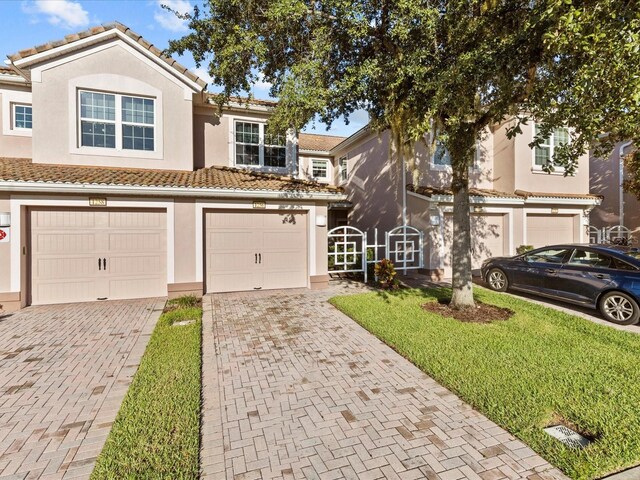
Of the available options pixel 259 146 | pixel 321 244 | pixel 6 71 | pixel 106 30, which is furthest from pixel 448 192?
pixel 6 71

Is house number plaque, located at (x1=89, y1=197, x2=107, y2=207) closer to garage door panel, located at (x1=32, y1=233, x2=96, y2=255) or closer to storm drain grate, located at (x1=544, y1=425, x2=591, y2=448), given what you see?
garage door panel, located at (x1=32, y1=233, x2=96, y2=255)

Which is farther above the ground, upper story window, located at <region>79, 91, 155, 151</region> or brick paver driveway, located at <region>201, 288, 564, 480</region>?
upper story window, located at <region>79, 91, 155, 151</region>

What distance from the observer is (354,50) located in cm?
770

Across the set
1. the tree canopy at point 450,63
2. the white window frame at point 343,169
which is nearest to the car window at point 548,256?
the tree canopy at point 450,63

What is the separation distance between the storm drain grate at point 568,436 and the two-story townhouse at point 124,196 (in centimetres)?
772

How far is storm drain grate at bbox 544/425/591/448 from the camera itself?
3.20 meters

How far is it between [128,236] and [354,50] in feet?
25.7

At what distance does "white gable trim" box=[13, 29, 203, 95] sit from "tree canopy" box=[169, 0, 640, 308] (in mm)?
2628

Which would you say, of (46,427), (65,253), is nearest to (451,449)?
(46,427)

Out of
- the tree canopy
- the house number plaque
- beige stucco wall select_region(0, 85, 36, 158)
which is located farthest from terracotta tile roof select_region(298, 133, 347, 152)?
the house number plaque

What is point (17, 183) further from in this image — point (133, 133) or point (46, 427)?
point (46, 427)

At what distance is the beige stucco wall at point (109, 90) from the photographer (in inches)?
361

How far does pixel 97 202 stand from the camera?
862 cm

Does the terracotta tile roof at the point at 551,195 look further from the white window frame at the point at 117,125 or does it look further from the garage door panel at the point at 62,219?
the garage door panel at the point at 62,219
